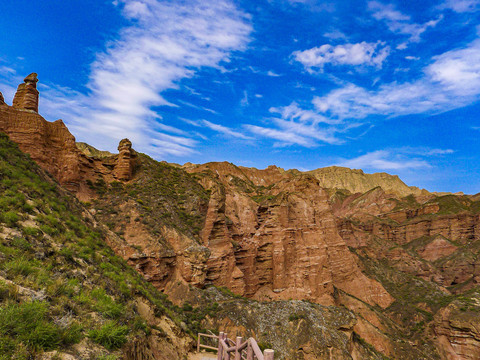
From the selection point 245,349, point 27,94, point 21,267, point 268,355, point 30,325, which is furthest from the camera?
point 27,94

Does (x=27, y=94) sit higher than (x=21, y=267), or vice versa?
(x=27, y=94)

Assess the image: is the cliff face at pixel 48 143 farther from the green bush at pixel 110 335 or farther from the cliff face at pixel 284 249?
the green bush at pixel 110 335

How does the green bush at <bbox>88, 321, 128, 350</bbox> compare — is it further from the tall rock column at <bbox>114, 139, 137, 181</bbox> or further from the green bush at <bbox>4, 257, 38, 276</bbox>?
the tall rock column at <bbox>114, 139, 137, 181</bbox>

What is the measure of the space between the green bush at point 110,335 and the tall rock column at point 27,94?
1391 inches

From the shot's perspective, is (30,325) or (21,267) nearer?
(30,325)

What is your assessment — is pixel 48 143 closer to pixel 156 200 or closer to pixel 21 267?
pixel 156 200

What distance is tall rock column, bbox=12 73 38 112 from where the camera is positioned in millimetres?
31250

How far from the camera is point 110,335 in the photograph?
25.0 ft

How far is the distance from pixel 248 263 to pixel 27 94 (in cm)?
3852

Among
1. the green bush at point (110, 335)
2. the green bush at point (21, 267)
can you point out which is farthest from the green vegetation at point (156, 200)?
the green bush at point (110, 335)

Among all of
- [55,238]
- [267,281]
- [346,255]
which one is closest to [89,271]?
[55,238]

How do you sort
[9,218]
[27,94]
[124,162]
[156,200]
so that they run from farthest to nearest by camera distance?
[124,162]
[156,200]
[27,94]
[9,218]

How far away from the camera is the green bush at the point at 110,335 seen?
23.9ft

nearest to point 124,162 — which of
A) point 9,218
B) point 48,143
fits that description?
point 48,143
